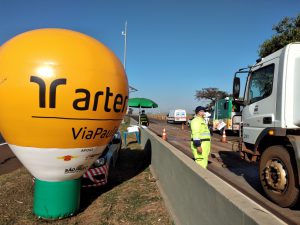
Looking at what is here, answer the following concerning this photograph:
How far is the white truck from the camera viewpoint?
19.5 feet

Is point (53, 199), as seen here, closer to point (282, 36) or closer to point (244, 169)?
point (244, 169)

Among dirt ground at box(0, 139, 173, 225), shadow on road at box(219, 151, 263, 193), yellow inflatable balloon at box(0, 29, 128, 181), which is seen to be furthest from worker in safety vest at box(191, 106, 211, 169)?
yellow inflatable balloon at box(0, 29, 128, 181)

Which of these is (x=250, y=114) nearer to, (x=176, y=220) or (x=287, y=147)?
(x=287, y=147)

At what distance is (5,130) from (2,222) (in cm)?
159

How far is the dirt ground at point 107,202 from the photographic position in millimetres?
6102

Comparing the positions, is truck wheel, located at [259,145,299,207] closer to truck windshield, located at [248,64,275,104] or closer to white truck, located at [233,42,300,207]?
white truck, located at [233,42,300,207]

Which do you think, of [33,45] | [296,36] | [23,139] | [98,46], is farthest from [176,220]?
[296,36]

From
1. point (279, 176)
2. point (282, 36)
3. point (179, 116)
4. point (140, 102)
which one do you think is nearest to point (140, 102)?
point (140, 102)

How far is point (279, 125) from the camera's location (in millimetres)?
6379

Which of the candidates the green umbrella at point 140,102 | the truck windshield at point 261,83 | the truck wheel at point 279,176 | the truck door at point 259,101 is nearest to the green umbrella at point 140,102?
the green umbrella at point 140,102

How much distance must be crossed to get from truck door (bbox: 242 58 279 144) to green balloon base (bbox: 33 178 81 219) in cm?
408

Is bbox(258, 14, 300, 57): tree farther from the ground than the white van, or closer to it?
farther from the ground

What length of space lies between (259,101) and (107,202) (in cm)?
391

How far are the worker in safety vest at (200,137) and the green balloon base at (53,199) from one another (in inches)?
110
